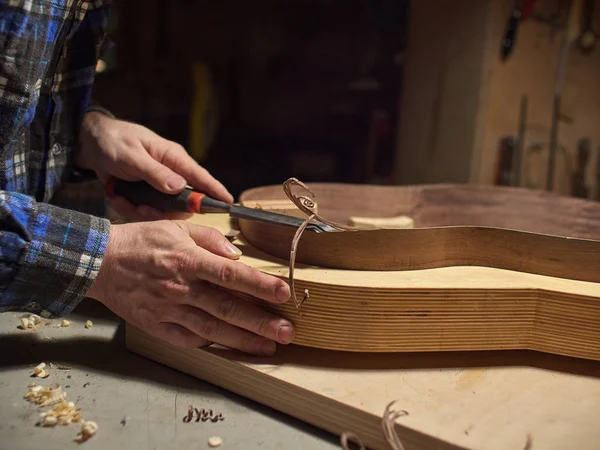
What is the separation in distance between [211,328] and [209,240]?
0.43 ft

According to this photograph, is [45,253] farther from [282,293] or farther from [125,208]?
[125,208]

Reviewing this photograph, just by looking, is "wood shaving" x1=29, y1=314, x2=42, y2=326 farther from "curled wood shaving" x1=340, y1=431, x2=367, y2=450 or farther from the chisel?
"curled wood shaving" x1=340, y1=431, x2=367, y2=450

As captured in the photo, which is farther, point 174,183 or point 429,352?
point 174,183

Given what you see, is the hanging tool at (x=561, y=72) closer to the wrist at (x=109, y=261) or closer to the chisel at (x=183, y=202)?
the chisel at (x=183, y=202)

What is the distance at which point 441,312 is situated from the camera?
0.86m

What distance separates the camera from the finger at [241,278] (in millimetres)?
808

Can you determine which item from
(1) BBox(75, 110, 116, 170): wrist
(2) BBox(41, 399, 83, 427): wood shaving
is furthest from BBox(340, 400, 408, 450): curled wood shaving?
(1) BBox(75, 110, 116, 170): wrist

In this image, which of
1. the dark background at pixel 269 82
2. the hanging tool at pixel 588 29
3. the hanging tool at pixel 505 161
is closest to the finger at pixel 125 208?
the dark background at pixel 269 82

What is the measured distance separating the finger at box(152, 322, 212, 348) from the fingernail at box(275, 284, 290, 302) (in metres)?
0.15

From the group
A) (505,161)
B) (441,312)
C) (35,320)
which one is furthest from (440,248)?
(505,161)

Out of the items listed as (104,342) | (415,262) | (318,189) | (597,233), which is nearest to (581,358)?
(415,262)

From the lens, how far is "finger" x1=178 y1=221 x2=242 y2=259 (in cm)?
87

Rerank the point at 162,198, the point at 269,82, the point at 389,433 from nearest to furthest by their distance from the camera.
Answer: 1. the point at 389,433
2. the point at 162,198
3. the point at 269,82

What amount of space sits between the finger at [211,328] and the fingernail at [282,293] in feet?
0.29
